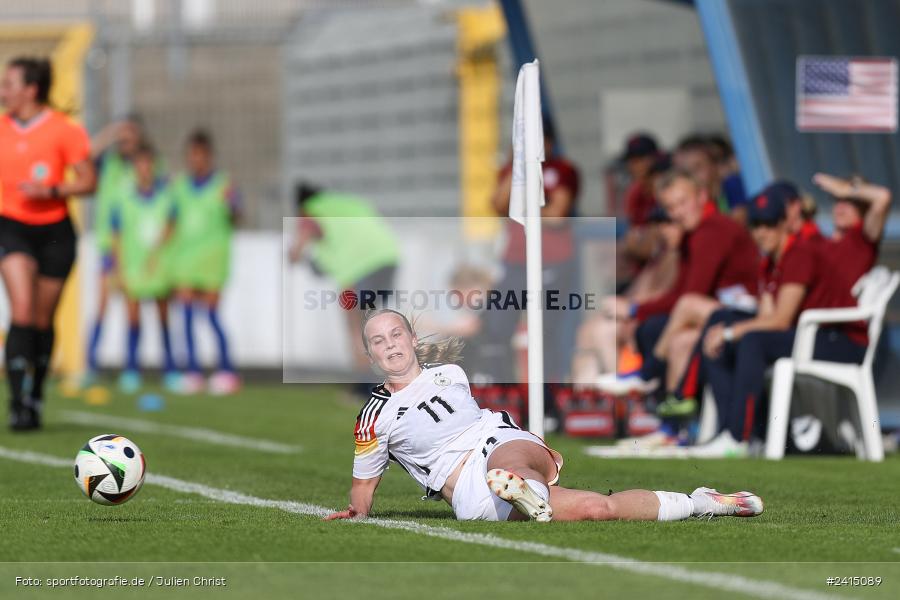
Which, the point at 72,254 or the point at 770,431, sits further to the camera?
the point at 72,254

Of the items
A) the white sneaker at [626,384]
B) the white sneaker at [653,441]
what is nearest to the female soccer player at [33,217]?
the white sneaker at [626,384]

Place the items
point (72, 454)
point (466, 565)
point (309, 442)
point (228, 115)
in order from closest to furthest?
point (466, 565), point (72, 454), point (309, 442), point (228, 115)

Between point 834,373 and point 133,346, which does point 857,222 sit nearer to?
point 834,373

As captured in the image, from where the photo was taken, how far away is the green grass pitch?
223 inches

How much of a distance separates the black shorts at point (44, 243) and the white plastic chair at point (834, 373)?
15.6 ft

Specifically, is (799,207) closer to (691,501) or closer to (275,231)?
(691,501)

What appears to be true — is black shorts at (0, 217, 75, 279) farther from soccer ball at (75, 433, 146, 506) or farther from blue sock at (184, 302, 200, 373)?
blue sock at (184, 302, 200, 373)

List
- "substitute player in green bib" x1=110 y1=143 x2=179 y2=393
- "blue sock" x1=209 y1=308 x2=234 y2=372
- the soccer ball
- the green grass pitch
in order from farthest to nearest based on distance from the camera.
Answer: "substitute player in green bib" x1=110 y1=143 x2=179 y2=393 → "blue sock" x1=209 y1=308 x2=234 y2=372 → the soccer ball → the green grass pitch

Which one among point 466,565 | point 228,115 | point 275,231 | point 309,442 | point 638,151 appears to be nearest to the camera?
point 466,565

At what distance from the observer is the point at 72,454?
1107 cm

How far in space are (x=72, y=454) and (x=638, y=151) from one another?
533 cm

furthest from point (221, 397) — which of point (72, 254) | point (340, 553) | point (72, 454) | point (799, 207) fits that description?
point (340, 553)

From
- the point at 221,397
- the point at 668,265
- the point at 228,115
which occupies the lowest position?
the point at 221,397

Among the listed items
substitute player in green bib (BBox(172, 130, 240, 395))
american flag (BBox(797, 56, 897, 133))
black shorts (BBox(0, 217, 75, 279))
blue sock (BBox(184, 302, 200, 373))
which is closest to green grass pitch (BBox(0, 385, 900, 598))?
black shorts (BBox(0, 217, 75, 279))
